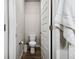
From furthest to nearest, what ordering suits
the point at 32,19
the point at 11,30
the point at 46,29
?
1. the point at 32,19
2. the point at 46,29
3. the point at 11,30

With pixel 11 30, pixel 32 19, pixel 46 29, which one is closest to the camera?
pixel 11 30

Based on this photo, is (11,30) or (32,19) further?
(32,19)

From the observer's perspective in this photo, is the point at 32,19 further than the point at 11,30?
Yes

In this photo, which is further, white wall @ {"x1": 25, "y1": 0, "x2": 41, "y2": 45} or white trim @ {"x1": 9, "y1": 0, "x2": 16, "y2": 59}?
white wall @ {"x1": 25, "y1": 0, "x2": 41, "y2": 45}

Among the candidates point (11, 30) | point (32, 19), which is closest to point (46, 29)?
point (11, 30)

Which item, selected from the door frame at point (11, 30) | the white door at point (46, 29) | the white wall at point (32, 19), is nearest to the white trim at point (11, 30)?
the door frame at point (11, 30)

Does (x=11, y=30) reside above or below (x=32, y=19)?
below

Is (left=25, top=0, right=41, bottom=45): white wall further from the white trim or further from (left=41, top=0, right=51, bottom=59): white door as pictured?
the white trim

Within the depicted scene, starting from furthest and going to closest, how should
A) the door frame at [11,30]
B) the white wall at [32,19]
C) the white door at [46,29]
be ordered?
the white wall at [32,19] → the white door at [46,29] → the door frame at [11,30]

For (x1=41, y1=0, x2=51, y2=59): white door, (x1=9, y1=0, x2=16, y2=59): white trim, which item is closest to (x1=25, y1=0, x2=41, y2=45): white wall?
(x1=41, y1=0, x2=51, y2=59): white door

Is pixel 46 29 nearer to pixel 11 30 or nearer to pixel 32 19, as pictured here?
pixel 11 30

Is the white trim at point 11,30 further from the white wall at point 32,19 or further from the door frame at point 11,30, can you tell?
the white wall at point 32,19
